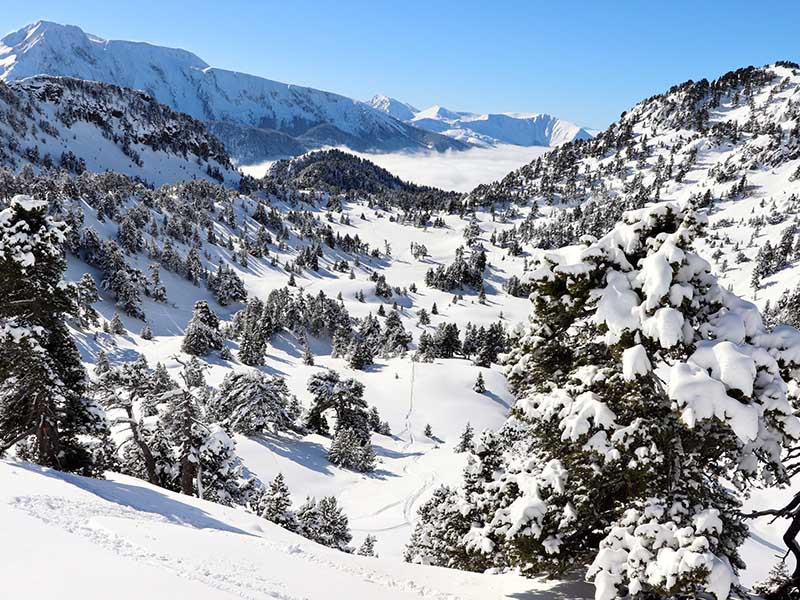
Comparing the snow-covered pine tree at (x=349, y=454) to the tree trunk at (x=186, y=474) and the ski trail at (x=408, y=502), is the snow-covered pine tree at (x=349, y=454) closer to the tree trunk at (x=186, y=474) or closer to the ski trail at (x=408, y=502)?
the ski trail at (x=408, y=502)

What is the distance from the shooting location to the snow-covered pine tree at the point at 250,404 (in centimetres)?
5275

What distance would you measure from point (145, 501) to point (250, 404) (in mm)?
35543

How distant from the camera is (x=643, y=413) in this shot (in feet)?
31.2

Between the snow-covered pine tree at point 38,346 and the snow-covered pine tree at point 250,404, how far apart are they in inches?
1204

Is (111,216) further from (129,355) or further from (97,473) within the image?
(97,473)

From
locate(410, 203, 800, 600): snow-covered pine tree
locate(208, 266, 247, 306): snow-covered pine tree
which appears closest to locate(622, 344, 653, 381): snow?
locate(410, 203, 800, 600): snow-covered pine tree

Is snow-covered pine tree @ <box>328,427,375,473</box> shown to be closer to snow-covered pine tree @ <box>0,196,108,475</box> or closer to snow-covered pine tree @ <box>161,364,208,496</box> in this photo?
snow-covered pine tree @ <box>161,364,208,496</box>

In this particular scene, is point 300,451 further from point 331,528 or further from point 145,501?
point 145,501

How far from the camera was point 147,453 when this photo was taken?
2712cm

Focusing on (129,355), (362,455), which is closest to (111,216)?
(129,355)

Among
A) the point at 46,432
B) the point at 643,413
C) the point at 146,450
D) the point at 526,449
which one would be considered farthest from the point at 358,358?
the point at 643,413

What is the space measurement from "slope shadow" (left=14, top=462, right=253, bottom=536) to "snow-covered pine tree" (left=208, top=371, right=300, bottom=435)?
33.4 meters

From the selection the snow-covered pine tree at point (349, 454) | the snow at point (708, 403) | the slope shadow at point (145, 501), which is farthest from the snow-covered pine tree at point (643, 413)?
the snow-covered pine tree at point (349, 454)

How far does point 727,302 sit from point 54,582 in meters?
13.3
